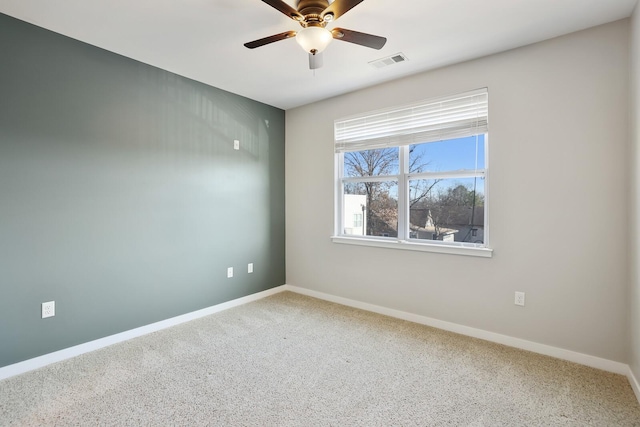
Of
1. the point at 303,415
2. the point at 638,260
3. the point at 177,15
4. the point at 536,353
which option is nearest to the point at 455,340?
the point at 536,353

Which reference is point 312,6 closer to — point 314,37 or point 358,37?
point 314,37

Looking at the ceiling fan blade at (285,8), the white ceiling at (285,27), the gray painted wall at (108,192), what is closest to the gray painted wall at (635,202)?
the white ceiling at (285,27)

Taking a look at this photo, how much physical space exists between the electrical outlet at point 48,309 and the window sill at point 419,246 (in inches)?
107

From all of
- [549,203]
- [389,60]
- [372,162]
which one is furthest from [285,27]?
[549,203]

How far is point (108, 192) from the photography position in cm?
273

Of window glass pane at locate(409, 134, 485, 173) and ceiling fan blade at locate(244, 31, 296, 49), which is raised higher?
ceiling fan blade at locate(244, 31, 296, 49)

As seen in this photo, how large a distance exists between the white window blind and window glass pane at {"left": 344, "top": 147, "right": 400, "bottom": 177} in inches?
4.9

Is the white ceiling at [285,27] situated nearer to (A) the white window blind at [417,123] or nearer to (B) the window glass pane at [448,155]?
(A) the white window blind at [417,123]

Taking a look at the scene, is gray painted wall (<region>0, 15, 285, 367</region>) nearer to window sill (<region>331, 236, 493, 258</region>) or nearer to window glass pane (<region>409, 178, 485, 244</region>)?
window sill (<region>331, 236, 493, 258</region>)

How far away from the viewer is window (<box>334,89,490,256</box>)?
9.68ft

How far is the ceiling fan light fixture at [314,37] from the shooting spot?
193 cm

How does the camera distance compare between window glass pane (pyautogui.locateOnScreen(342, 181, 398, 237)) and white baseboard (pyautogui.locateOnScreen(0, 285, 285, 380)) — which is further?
window glass pane (pyautogui.locateOnScreen(342, 181, 398, 237))

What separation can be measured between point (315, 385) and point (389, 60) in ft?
8.99

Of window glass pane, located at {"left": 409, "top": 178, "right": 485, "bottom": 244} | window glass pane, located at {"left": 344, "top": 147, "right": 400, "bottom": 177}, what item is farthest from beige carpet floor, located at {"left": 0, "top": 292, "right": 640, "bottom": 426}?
window glass pane, located at {"left": 344, "top": 147, "right": 400, "bottom": 177}
